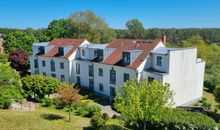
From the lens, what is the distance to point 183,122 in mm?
21203

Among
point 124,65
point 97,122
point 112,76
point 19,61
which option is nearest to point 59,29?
point 19,61

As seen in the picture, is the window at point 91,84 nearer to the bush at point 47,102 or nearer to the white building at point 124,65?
the white building at point 124,65

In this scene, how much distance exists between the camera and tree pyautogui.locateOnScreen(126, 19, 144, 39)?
105 m

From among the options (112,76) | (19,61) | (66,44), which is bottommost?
(112,76)

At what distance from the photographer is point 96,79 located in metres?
40.8

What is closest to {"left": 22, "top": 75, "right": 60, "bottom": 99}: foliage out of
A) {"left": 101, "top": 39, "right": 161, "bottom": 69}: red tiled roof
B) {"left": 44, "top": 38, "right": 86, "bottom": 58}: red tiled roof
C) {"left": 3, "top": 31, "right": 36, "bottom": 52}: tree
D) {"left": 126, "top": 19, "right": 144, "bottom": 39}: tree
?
{"left": 101, "top": 39, "right": 161, "bottom": 69}: red tiled roof

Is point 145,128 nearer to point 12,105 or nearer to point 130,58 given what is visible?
point 130,58

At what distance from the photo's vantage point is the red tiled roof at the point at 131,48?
3488cm

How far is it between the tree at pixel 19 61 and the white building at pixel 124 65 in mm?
8013

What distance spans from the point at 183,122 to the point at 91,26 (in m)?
49.9

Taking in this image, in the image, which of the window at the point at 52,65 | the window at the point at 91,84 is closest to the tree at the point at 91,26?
the window at the point at 52,65

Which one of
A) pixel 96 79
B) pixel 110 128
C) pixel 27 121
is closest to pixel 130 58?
pixel 96 79

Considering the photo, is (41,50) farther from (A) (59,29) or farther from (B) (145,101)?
(B) (145,101)

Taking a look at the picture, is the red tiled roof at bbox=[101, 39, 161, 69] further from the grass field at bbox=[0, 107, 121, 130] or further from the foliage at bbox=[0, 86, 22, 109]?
the foliage at bbox=[0, 86, 22, 109]
